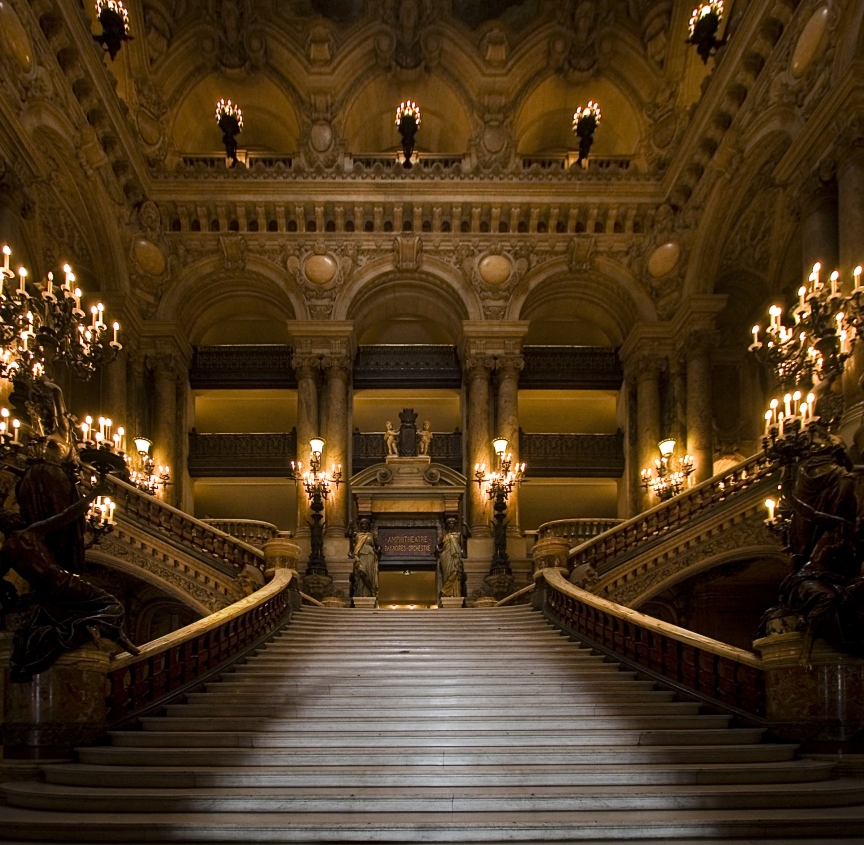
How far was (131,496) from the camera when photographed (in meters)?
13.8

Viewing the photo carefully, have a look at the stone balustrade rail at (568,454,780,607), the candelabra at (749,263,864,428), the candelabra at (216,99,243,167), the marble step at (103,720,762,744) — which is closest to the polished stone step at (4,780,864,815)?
the marble step at (103,720,762,744)

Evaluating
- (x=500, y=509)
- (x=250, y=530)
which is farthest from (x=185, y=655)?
(x=250, y=530)

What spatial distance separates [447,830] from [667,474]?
1470 cm

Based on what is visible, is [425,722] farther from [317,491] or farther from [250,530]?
[250,530]

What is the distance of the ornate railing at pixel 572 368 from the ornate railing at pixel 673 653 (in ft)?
37.2

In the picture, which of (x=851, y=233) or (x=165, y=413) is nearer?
(x=851, y=233)

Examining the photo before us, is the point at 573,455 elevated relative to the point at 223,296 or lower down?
lower down

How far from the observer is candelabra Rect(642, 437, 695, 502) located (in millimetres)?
18281

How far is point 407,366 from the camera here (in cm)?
2186

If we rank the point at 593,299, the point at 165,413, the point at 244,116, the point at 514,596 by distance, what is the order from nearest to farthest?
the point at 514,596 < the point at 165,413 < the point at 593,299 < the point at 244,116

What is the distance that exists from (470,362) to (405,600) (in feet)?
22.2

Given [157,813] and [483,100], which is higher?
[483,100]

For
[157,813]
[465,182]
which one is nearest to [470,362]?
[465,182]

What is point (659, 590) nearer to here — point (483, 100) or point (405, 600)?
point (405, 600)
